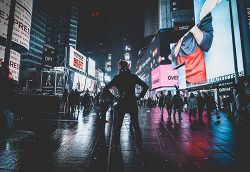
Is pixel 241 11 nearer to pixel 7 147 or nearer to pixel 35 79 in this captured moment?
pixel 7 147

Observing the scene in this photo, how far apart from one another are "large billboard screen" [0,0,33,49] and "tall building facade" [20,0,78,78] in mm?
83800

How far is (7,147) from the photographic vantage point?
13.2ft

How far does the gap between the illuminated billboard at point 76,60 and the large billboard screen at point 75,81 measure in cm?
84

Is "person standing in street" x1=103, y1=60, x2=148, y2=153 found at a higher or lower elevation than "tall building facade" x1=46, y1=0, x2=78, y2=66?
lower

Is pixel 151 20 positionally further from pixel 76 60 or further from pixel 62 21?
pixel 76 60

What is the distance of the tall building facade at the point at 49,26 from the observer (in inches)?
3615

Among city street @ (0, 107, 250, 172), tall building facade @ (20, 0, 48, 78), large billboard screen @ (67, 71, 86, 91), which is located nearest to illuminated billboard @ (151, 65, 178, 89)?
large billboard screen @ (67, 71, 86, 91)

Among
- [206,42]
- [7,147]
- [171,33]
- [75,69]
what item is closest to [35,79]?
[75,69]

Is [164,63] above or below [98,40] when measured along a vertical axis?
below

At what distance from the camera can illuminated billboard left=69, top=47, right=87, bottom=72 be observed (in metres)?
18.9

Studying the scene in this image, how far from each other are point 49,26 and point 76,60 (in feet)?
328

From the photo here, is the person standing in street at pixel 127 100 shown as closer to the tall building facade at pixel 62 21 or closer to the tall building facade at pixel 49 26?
the tall building facade at pixel 49 26

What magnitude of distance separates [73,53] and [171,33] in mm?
44508

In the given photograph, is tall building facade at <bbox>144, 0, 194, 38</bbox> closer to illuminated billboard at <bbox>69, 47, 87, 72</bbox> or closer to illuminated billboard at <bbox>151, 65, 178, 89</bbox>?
illuminated billboard at <bbox>151, 65, 178, 89</bbox>
